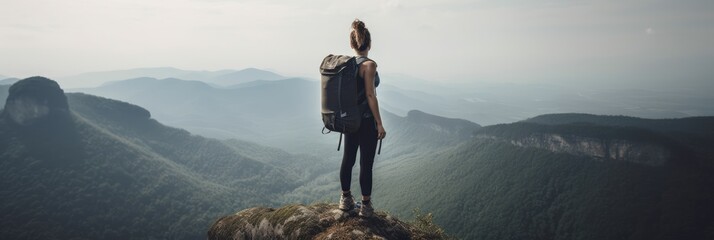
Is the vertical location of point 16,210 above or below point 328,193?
above

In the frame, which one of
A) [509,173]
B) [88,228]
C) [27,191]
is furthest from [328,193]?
[27,191]

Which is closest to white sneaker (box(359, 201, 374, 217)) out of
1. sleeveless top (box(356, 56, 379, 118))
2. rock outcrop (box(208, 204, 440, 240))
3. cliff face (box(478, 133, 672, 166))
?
rock outcrop (box(208, 204, 440, 240))

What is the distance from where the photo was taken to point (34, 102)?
112 m

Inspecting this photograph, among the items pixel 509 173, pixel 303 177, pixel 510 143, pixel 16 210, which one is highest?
pixel 510 143

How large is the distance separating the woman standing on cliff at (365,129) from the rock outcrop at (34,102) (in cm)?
14104

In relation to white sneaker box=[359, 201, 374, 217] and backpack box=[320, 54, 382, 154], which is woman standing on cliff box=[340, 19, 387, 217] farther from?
backpack box=[320, 54, 382, 154]

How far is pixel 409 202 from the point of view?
117875 mm

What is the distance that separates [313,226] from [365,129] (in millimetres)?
2669

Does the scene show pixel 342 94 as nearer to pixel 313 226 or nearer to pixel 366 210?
pixel 366 210

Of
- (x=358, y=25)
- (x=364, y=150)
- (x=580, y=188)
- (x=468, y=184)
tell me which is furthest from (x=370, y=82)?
(x=468, y=184)

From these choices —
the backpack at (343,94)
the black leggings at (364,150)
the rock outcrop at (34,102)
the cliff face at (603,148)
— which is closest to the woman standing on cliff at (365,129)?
the black leggings at (364,150)

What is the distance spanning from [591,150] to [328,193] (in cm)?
9655

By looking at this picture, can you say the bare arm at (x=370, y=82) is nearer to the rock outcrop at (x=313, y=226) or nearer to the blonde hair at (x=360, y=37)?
the blonde hair at (x=360, y=37)

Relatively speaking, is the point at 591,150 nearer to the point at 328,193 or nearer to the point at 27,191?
the point at 328,193
